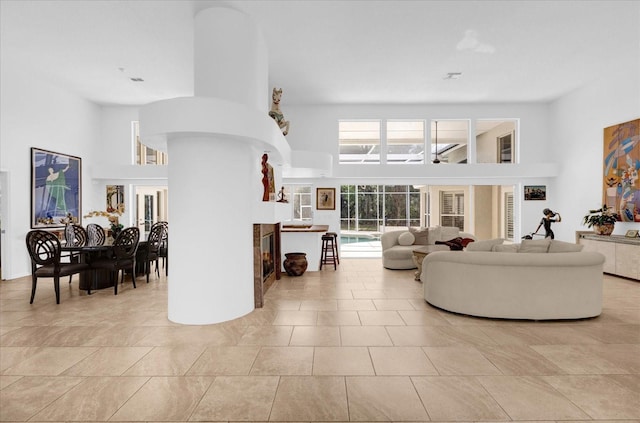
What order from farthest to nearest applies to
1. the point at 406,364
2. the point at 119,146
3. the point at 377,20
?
the point at 119,146, the point at 377,20, the point at 406,364

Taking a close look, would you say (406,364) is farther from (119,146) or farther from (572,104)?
(119,146)

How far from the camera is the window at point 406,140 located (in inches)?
397

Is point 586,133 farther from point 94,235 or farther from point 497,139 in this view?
point 94,235

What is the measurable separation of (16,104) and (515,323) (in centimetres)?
927

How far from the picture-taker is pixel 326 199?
966 centimetres

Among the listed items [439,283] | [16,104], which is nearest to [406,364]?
[439,283]

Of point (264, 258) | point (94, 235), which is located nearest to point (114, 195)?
point (94, 235)

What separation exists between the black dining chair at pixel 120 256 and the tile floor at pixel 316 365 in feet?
2.56

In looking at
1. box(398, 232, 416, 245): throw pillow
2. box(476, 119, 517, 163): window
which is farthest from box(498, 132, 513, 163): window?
box(398, 232, 416, 245): throw pillow

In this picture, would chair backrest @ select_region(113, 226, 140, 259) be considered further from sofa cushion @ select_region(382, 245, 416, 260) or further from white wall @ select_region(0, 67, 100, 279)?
sofa cushion @ select_region(382, 245, 416, 260)

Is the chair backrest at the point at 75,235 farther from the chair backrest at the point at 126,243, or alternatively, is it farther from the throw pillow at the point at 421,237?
the throw pillow at the point at 421,237

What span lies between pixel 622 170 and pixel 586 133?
4.50 ft

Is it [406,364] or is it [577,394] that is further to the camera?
[406,364]

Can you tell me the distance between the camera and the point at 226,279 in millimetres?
4391
